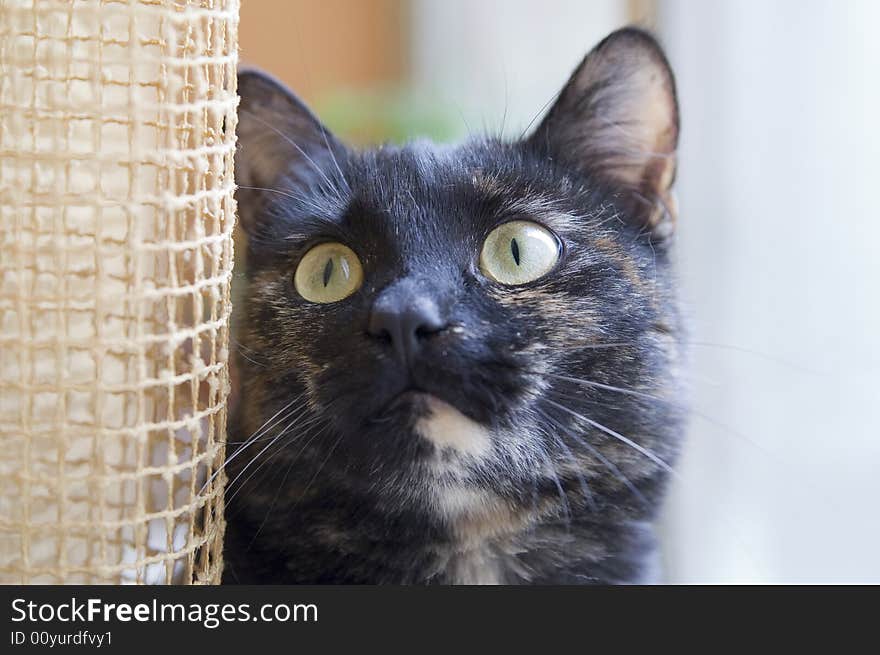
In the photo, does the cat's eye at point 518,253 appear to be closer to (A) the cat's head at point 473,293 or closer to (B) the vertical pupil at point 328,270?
(A) the cat's head at point 473,293

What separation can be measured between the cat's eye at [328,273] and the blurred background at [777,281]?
31 cm

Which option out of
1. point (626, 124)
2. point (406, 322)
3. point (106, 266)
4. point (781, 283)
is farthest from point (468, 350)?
point (781, 283)

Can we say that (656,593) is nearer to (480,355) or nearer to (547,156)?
(480,355)

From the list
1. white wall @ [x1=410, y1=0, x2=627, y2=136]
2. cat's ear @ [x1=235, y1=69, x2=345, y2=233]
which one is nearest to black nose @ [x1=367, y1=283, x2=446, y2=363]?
cat's ear @ [x1=235, y1=69, x2=345, y2=233]

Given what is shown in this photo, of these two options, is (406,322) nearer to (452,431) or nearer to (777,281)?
(452,431)

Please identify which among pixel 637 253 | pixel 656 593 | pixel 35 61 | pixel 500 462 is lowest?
pixel 656 593

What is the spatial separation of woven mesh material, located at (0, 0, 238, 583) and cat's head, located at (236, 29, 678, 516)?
0.14 metres

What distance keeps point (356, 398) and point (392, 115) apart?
1311 millimetres

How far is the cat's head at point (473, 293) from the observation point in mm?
959

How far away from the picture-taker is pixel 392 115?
84.7 inches

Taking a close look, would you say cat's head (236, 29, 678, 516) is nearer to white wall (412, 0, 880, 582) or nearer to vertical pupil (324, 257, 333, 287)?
vertical pupil (324, 257, 333, 287)

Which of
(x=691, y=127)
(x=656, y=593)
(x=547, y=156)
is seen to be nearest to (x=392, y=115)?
(x=691, y=127)

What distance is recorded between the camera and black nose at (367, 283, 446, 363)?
919 millimetres

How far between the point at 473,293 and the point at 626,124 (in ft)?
1.29
